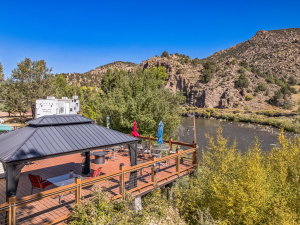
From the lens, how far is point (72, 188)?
5.19m

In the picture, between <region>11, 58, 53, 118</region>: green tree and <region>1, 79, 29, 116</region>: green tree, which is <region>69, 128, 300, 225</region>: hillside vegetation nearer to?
<region>11, 58, 53, 118</region>: green tree

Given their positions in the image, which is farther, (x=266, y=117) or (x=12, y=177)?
(x=266, y=117)

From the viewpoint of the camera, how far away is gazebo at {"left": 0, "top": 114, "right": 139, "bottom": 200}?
4.58 metres

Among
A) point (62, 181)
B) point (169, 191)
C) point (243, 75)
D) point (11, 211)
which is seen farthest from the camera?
point (243, 75)

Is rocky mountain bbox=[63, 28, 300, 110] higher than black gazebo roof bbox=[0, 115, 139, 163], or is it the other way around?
rocky mountain bbox=[63, 28, 300, 110]

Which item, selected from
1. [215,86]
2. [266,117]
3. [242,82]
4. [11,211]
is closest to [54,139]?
[11,211]

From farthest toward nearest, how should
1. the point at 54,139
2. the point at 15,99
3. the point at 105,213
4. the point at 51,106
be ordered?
the point at 15,99, the point at 51,106, the point at 54,139, the point at 105,213

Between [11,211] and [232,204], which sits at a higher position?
[11,211]

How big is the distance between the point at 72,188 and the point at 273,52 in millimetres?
116295

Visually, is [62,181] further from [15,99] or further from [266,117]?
[266,117]

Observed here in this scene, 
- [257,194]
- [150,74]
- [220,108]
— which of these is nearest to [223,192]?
[257,194]

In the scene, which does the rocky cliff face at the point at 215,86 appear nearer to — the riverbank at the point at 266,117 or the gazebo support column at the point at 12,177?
the riverbank at the point at 266,117

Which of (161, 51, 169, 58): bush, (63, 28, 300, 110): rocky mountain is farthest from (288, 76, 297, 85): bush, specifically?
(161, 51, 169, 58): bush

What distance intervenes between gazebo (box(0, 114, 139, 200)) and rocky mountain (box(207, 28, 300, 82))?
90.2 meters
